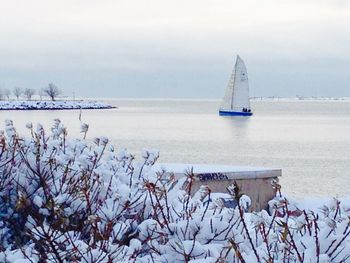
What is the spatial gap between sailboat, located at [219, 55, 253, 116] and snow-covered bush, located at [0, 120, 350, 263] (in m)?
75.0

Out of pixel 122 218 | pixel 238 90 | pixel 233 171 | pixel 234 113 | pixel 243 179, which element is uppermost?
pixel 122 218

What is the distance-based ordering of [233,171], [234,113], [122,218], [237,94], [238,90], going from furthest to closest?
[234,113], [237,94], [238,90], [233,171], [122,218]

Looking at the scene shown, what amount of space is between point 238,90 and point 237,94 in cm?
75

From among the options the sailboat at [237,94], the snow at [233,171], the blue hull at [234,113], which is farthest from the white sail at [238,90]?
the snow at [233,171]

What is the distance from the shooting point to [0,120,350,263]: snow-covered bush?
3.50 meters

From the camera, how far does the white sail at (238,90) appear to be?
80.1m

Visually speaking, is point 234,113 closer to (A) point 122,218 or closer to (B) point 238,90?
(B) point 238,90

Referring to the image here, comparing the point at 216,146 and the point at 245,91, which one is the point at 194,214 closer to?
the point at 216,146

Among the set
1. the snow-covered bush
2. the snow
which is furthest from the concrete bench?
the snow-covered bush

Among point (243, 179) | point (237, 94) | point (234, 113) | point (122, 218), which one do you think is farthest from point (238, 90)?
point (122, 218)

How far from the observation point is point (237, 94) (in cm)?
8219

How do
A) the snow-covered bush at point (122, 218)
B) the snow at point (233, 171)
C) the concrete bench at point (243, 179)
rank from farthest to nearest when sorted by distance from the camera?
1. the snow at point (233, 171)
2. the concrete bench at point (243, 179)
3. the snow-covered bush at point (122, 218)

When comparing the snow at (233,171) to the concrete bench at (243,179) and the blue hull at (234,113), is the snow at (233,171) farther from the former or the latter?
the blue hull at (234,113)

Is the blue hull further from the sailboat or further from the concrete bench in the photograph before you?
the concrete bench
